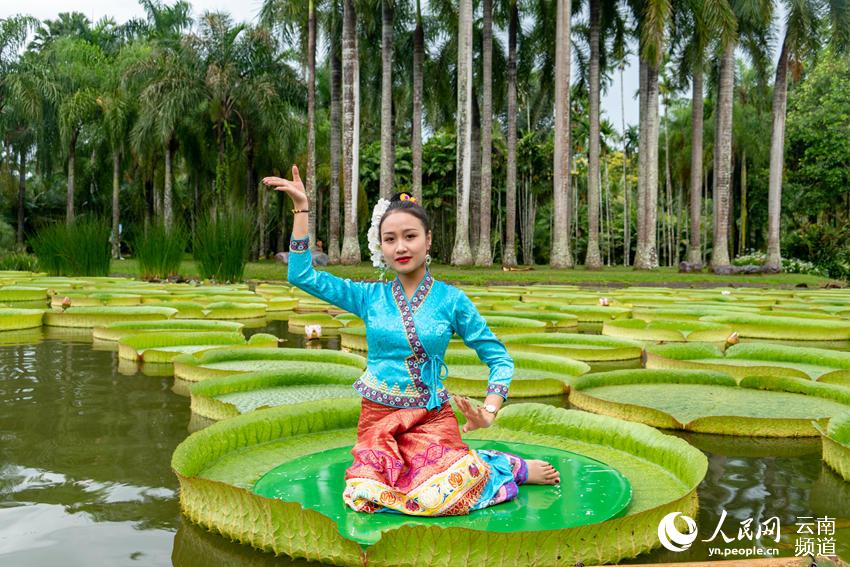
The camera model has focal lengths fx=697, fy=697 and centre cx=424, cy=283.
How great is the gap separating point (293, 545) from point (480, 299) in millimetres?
8346

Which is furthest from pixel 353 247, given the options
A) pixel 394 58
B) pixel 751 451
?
pixel 751 451

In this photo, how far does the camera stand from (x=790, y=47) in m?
21.2

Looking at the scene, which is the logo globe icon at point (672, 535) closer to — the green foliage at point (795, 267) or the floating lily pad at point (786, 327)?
the floating lily pad at point (786, 327)

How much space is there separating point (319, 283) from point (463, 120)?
1781cm

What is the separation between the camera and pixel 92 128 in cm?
3322

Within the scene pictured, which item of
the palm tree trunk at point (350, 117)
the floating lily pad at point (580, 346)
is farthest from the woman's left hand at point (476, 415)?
the palm tree trunk at point (350, 117)

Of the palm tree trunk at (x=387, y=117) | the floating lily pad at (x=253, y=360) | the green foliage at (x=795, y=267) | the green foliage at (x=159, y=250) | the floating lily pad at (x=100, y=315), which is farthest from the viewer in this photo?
the green foliage at (x=795, y=267)

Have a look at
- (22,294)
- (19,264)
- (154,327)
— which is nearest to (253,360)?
(154,327)

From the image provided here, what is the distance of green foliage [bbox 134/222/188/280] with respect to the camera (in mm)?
13594

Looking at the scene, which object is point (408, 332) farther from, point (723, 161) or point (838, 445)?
point (723, 161)

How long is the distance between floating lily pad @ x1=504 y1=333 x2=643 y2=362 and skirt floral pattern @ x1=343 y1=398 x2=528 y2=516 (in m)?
3.26

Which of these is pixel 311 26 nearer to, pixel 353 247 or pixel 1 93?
pixel 353 247

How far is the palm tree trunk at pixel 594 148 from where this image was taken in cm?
2138

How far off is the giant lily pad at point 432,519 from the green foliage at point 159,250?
11351mm
